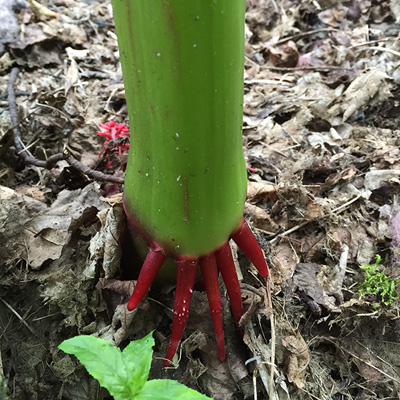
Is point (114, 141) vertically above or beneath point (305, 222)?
above

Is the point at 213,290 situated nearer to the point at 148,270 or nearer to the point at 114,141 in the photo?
the point at 148,270

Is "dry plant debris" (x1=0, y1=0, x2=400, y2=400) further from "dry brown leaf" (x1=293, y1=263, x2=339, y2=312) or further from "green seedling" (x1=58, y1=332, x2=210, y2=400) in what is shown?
"green seedling" (x1=58, y1=332, x2=210, y2=400)

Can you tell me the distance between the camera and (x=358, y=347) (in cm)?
135

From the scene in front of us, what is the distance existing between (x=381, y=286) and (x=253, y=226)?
0.54m

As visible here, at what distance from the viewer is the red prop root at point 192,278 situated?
3.48 ft

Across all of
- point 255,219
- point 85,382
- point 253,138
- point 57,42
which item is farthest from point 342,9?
point 85,382

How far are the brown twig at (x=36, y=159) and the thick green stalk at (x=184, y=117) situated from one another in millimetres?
520

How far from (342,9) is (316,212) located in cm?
265

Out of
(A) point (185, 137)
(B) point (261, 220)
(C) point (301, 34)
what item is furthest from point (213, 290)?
(C) point (301, 34)

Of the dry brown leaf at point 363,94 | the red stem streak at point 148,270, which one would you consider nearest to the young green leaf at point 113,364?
the red stem streak at point 148,270

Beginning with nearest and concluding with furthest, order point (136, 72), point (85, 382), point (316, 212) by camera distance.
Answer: point (136, 72), point (85, 382), point (316, 212)

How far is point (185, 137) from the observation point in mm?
842

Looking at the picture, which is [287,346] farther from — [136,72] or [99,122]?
[99,122]

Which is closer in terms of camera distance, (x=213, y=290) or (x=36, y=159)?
(x=213, y=290)
